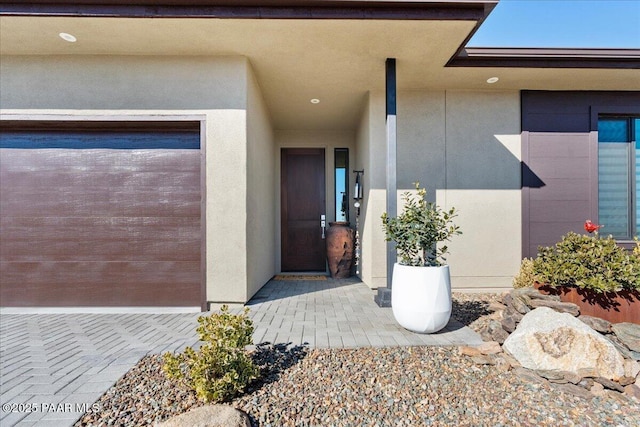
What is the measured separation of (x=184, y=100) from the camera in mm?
3516

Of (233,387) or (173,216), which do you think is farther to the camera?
(173,216)

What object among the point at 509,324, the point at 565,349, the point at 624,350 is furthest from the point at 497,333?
the point at 624,350

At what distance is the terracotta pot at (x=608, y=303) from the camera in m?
2.63

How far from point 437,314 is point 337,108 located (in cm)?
363

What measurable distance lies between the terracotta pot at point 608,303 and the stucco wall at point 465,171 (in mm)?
1519

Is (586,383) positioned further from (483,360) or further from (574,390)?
(483,360)

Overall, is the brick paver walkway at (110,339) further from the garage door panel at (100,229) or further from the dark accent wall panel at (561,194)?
the dark accent wall panel at (561,194)

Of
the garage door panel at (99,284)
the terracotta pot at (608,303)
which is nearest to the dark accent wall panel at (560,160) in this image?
the terracotta pot at (608,303)

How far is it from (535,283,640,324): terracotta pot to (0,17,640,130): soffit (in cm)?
270

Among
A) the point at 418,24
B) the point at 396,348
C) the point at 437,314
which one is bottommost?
the point at 396,348

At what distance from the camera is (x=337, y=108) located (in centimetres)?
502

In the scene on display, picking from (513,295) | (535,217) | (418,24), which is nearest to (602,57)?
(535,217)

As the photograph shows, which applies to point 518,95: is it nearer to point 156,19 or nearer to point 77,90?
point 156,19

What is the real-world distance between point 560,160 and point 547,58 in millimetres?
1445
